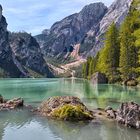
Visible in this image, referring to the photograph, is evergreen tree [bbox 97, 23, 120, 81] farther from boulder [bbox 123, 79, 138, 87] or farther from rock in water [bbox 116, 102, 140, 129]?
rock in water [bbox 116, 102, 140, 129]

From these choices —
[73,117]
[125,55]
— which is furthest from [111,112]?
[125,55]

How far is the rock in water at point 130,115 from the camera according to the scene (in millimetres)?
34531

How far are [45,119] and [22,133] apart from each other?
291 inches

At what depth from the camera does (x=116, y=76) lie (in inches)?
4852

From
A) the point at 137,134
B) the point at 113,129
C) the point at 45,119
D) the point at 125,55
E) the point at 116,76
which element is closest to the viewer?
the point at 137,134

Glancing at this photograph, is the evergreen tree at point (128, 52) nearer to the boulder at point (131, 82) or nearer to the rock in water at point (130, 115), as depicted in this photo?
the boulder at point (131, 82)

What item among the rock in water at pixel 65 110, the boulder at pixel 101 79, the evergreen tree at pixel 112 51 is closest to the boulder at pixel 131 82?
the evergreen tree at pixel 112 51

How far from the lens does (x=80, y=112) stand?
130 ft

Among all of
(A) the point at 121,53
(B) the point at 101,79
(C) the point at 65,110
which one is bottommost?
(C) the point at 65,110

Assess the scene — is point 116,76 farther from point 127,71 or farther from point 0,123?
point 0,123

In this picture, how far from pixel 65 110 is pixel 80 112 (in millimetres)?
1673

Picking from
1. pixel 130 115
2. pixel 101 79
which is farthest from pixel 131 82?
pixel 130 115

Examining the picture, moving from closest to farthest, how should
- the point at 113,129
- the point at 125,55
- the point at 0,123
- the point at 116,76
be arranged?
1. the point at 113,129
2. the point at 0,123
3. the point at 125,55
4. the point at 116,76

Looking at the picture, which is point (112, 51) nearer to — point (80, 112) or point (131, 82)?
point (131, 82)
